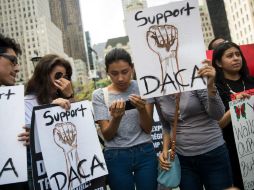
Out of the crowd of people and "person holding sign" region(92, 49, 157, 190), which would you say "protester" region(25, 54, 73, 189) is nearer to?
the crowd of people

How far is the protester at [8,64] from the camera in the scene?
2606mm

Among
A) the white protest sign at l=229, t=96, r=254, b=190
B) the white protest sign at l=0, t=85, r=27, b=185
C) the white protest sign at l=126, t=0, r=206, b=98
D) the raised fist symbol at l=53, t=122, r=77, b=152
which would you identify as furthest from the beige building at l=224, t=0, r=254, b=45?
the white protest sign at l=0, t=85, r=27, b=185

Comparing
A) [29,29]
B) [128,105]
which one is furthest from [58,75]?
[29,29]

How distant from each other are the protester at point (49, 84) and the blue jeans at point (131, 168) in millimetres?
620

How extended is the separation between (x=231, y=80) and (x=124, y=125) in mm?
1191

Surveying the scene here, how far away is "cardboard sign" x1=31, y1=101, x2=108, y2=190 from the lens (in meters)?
2.41

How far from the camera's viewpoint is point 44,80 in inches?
116

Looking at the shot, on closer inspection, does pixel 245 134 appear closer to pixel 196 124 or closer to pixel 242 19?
pixel 196 124

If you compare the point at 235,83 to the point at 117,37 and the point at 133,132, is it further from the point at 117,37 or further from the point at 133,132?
the point at 117,37

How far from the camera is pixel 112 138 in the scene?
2885 millimetres

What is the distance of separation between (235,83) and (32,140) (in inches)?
77.5

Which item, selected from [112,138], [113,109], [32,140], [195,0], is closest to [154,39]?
[195,0]

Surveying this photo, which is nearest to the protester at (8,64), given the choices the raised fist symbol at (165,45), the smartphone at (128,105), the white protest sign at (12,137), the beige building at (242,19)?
the white protest sign at (12,137)

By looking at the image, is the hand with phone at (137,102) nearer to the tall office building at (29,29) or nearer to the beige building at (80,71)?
the tall office building at (29,29)
